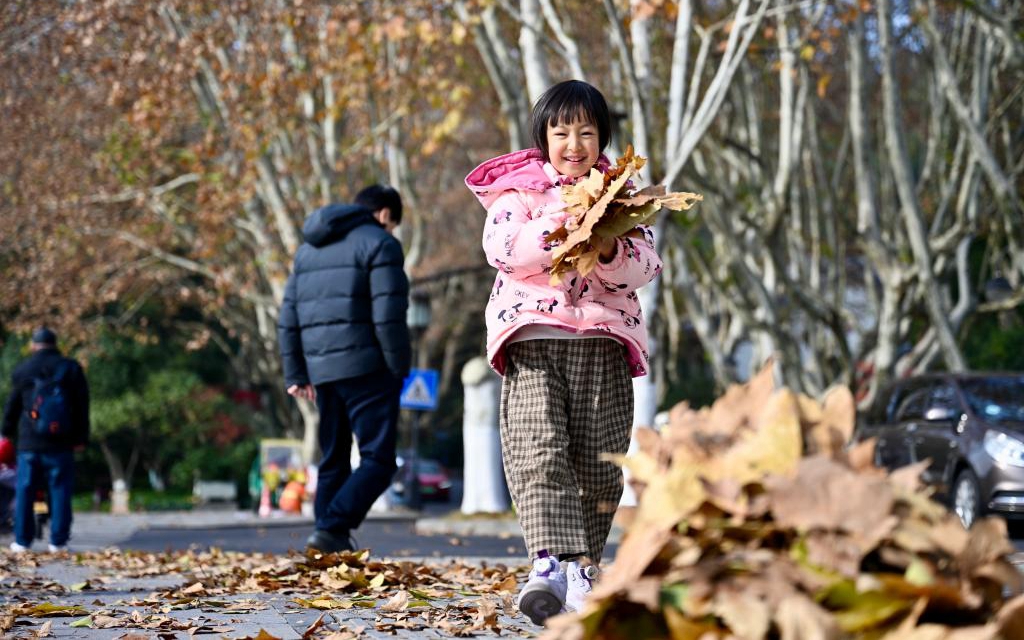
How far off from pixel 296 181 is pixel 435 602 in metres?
16.2

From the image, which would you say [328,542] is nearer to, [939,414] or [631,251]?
[631,251]

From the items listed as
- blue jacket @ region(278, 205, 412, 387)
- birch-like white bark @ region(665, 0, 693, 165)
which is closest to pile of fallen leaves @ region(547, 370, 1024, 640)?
blue jacket @ region(278, 205, 412, 387)

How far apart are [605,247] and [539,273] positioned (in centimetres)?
35

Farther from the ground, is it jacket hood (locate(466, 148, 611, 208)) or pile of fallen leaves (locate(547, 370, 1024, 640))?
jacket hood (locate(466, 148, 611, 208))

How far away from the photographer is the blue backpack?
11328 mm

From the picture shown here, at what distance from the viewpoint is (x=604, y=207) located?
437cm

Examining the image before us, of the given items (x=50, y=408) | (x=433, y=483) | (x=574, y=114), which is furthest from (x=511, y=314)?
(x=433, y=483)

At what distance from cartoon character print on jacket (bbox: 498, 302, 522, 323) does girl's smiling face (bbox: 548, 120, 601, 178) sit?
52cm

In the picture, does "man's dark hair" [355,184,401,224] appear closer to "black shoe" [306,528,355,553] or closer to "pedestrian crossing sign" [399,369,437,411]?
"black shoe" [306,528,355,553]

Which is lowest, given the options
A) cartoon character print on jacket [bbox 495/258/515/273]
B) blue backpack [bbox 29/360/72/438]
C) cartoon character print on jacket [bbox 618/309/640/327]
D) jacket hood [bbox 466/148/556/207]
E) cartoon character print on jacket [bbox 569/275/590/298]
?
blue backpack [bbox 29/360/72/438]

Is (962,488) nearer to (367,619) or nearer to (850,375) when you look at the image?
(850,375)

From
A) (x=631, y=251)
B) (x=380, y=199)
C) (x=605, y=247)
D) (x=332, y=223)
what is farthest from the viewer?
(x=380, y=199)

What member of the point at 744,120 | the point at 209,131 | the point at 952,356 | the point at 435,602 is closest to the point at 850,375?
the point at 952,356

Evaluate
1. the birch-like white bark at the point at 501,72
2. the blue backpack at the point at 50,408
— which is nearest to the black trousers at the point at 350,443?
the blue backpack at the point at 50,408
